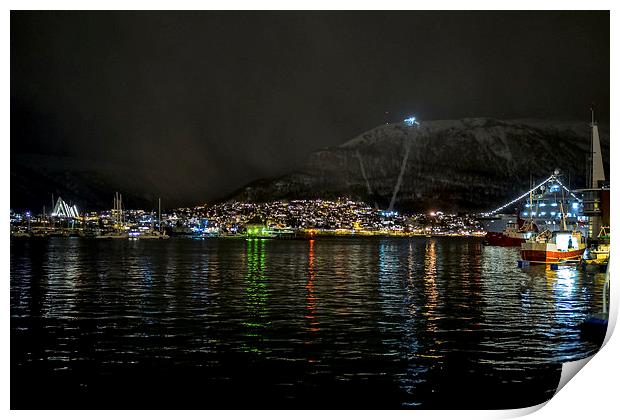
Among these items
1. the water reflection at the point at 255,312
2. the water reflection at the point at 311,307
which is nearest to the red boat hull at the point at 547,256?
the water reflection at the point at 311,307

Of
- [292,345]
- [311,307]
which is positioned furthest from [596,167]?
[292,345]

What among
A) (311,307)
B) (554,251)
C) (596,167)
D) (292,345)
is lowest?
(292,345)

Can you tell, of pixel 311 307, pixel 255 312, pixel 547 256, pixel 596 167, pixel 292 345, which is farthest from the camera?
pixel 596 167

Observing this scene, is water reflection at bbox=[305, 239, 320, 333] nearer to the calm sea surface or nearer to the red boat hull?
the calm sea surface

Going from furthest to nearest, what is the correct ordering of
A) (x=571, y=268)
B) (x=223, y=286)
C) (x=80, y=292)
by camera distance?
(x=571, y=268) < (x=223, y=286) < (x=80, y=292)

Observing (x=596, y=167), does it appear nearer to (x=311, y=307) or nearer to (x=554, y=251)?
(x=554, y=251)

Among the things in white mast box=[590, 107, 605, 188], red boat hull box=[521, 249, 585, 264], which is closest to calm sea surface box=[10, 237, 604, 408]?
red boat hull box=[521, 249, 585, 264]
